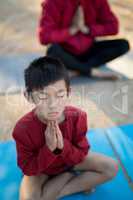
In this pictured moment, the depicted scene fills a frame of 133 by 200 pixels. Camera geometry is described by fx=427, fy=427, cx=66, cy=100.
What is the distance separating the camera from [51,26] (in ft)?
9.06

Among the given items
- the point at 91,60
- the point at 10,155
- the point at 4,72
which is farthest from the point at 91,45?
the point at 10,155

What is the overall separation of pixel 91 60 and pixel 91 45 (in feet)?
0.39

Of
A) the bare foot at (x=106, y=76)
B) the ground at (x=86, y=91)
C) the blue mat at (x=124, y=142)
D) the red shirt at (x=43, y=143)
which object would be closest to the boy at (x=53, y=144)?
the red shirt at (x=43, y=143)

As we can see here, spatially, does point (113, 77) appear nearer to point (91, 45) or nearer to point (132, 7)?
point (91, 45)

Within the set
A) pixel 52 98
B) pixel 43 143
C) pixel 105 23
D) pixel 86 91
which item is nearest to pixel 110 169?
pixel 43 143

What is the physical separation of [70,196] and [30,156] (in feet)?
1.01

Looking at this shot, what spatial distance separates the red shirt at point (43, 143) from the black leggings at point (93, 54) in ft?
3.62

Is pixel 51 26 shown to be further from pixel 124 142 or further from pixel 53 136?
pixel 53 136

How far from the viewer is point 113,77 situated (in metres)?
2.85

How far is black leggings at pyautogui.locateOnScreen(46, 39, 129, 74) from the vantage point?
281 cm

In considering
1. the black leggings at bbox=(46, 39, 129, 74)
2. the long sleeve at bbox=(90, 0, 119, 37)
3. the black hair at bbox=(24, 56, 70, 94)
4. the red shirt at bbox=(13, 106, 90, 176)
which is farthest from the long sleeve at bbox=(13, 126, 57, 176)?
the long sleeve at bbox=(90, 0, 119, 37)

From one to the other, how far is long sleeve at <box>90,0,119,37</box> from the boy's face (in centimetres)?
140

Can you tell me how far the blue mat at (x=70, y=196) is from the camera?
6.05 feet

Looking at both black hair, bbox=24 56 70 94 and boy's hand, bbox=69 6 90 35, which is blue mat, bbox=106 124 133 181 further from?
boy's hand, bbox=69 6 90 35
